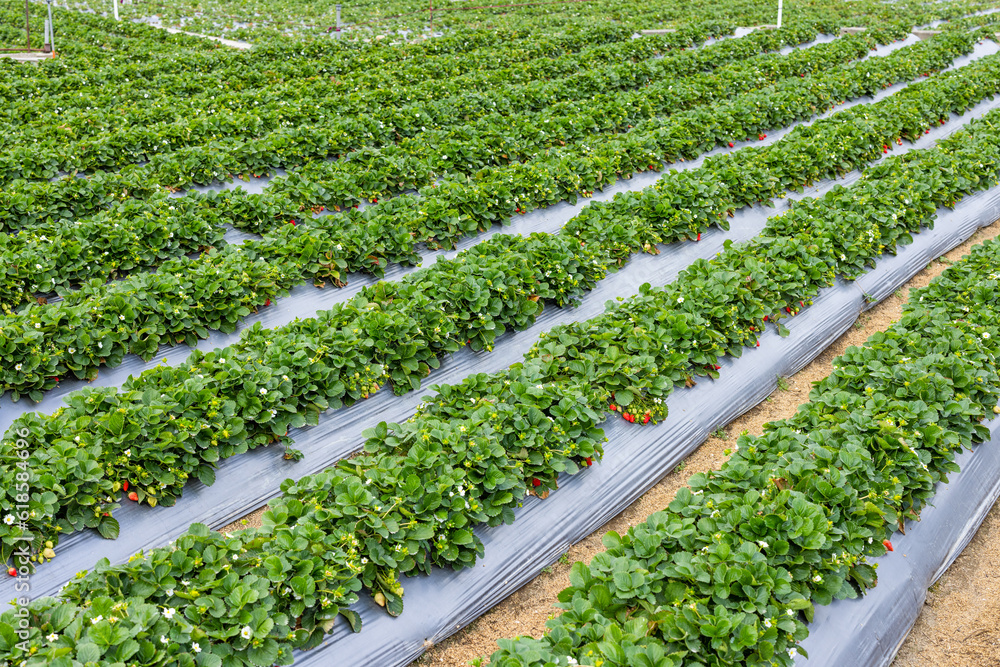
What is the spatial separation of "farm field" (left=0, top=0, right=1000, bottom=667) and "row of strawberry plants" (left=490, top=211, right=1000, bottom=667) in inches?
0.9

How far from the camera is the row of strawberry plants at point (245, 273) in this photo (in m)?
5.50

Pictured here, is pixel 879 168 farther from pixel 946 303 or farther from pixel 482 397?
pixel 482 397

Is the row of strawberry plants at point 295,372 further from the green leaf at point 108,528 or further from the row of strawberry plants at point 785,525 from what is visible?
the row of strawberry plants at point 785,525

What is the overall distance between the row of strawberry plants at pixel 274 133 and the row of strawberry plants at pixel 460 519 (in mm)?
5181

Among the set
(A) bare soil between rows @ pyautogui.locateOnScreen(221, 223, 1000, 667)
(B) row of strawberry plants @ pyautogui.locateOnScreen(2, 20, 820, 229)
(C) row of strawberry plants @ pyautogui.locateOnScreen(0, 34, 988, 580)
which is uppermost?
(B) row of strawberry plants @ pyautogui.locateOnScreen(2, 20, 820, 229)

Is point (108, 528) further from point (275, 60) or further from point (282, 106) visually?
point (275, 60)

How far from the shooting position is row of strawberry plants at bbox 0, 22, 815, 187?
878cm

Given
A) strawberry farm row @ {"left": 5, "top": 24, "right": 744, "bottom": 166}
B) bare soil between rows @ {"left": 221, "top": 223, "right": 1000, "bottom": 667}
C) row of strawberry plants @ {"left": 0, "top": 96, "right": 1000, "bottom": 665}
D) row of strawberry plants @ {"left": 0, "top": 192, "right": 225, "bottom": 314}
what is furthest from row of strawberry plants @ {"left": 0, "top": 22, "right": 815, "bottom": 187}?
bare soil between rows @ {"left": 221, "top": 223, "right": 1000, "bottom": 667}

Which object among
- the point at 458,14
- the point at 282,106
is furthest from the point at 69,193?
the point at 458,14

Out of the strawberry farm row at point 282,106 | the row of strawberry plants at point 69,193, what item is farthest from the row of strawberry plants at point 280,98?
the row of strawberry plants at point 69,193

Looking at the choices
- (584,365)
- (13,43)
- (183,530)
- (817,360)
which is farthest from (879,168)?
(13,43)

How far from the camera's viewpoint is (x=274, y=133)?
31.8 ft

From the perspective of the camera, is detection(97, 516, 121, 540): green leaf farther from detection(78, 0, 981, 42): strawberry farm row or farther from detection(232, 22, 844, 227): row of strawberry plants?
detection(78, 0, 981, 42): strawberry farm row

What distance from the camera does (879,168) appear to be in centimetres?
946
